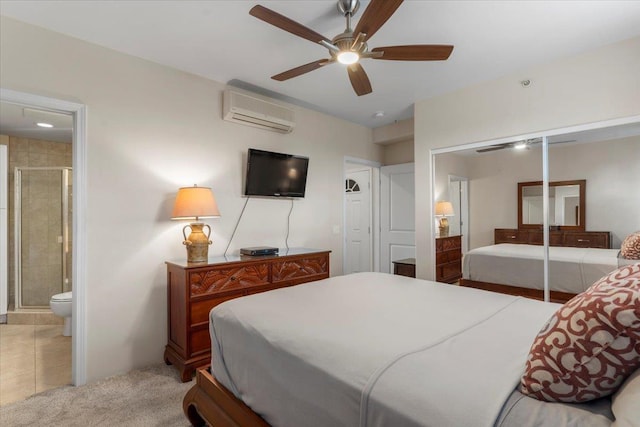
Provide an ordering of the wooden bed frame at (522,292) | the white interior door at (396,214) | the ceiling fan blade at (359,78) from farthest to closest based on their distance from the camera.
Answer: the white interior door at (396,214), the wooden bed frame at (522,292), the ceiling fan blade at (359,78)

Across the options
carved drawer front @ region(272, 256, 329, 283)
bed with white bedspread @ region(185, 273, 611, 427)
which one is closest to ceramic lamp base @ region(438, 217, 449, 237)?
carved drawer front @ region(272, 256, 329, 283)

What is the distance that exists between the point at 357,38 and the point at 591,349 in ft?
5.88

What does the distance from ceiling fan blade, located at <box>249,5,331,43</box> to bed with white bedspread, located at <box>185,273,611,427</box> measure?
1540 millimetres

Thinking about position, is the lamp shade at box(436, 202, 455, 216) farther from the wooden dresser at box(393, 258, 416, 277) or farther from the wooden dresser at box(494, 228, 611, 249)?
the wooden dresser at box(393, 258, 416, 277)

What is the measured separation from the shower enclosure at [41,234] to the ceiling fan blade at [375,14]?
426 cm

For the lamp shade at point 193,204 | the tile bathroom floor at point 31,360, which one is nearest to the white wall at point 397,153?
the lamp shade at point 193,204

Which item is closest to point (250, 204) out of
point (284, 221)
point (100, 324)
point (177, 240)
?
point (284, 221)

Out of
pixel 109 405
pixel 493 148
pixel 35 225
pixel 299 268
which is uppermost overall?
pixel 493 148

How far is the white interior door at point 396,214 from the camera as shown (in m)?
4.90

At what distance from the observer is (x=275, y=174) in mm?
3580

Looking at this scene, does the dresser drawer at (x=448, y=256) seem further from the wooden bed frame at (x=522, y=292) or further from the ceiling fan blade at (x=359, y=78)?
the ceiling fan blade at (x=359, y=78)

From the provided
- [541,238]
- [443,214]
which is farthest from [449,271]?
[541,238]

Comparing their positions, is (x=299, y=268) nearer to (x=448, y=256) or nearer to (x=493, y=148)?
(x=448, y=256)

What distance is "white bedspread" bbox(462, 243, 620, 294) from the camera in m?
2.76
